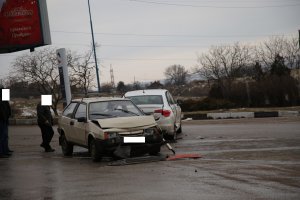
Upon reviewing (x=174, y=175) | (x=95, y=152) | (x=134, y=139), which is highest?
(x=134, y=139)

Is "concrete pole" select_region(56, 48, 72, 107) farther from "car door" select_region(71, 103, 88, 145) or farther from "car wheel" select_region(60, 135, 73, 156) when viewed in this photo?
"car door" select_region(71, 103, 88, 145)

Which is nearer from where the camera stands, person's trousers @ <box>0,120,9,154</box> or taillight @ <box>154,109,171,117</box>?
person's trousers @ <box>0,120,9,154</box>

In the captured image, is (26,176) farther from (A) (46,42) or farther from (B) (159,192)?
(A) (46,42)

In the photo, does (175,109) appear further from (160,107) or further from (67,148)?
(67,148)

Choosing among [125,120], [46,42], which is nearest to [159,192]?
[125,120]

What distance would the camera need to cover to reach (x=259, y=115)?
28.1 meters

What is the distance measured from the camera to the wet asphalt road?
24.4ft

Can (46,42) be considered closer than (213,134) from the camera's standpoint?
No

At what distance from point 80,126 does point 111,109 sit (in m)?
0.86

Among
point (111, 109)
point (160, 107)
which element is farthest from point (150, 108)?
point (111, 109)

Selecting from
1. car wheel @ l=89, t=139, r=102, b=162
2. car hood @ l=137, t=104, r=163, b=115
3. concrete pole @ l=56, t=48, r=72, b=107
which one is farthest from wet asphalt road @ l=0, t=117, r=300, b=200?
concrete pole @ l=56, t=48, r=72, b=107

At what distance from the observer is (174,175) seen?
354 inches

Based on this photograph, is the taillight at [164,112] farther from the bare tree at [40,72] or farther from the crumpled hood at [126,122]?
the bare tree at [40,72]

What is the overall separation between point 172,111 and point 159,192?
793cm
